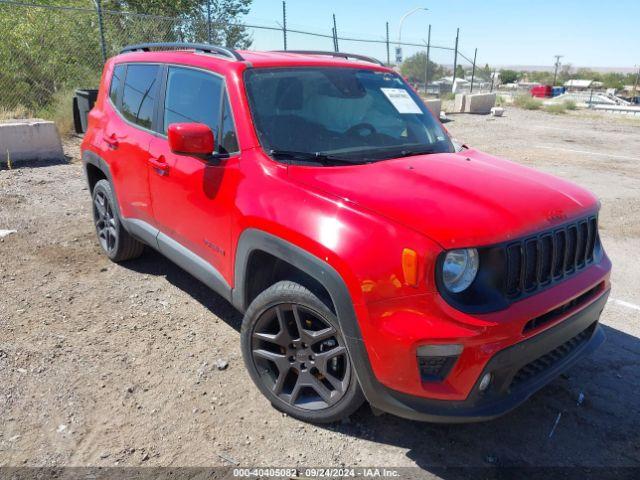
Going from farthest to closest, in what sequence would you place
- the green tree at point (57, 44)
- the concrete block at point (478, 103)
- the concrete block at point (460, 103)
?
the concrete block at point (460, 103), the concrete block at point (478, 103), the green tree at point (57, 44)

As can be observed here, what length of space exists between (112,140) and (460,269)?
327 centimetres

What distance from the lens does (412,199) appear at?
2.41 meters

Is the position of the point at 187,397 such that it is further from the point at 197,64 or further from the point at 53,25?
the point at 53,25

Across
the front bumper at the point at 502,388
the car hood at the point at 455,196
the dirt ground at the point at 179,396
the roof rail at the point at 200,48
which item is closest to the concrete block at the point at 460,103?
the dirt ground at the point at 179,396

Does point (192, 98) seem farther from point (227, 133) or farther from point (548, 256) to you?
point (548, 256)

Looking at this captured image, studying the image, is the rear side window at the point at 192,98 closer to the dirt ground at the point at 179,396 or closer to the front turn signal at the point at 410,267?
the dirt ground at the point at 179,396

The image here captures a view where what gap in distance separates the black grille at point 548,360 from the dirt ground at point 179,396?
45 cm

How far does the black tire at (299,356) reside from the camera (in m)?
2.55

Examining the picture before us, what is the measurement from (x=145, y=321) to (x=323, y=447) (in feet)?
6.17

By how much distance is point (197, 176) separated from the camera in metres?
3.22

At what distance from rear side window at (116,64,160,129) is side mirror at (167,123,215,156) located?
109 cm

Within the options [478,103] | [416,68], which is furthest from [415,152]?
[416,68]

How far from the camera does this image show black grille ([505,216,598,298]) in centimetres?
231

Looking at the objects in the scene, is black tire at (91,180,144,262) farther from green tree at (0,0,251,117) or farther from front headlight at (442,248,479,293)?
green tree at (0,0,251,117)
